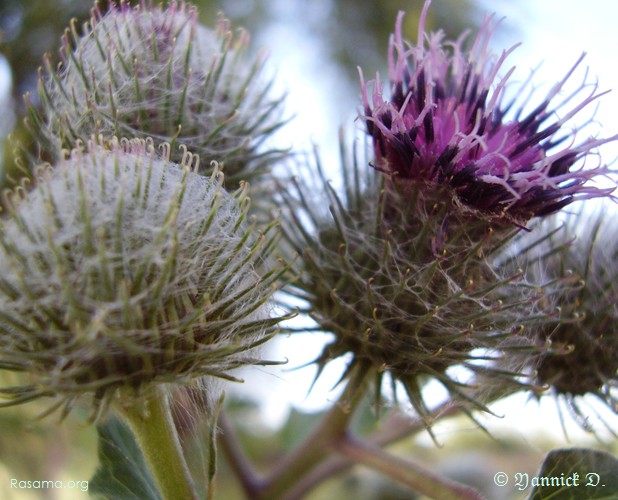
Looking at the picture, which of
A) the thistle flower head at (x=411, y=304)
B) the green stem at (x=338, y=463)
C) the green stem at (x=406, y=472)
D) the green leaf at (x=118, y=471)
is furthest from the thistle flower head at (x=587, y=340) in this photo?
the green leaf at (x=118, y=471)

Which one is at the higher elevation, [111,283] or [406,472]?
[111,283]

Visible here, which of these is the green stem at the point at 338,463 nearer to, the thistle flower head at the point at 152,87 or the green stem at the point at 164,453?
the green stem at the point at 164,453

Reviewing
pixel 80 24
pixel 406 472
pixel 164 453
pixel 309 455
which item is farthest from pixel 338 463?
pixel 80 24

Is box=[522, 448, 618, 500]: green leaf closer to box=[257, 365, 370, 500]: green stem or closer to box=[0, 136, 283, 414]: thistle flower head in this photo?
box=[257, 365, 370, 500]: green stem

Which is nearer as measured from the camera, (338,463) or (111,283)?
(111,283)

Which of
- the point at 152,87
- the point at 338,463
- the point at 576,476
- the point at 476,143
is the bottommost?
the point at 576,476

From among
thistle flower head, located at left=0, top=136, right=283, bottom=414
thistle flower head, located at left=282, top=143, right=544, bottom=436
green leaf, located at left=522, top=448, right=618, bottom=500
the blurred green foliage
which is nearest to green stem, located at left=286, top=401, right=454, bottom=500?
the blurred green foliage

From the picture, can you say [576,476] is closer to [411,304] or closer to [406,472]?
[406,472]
